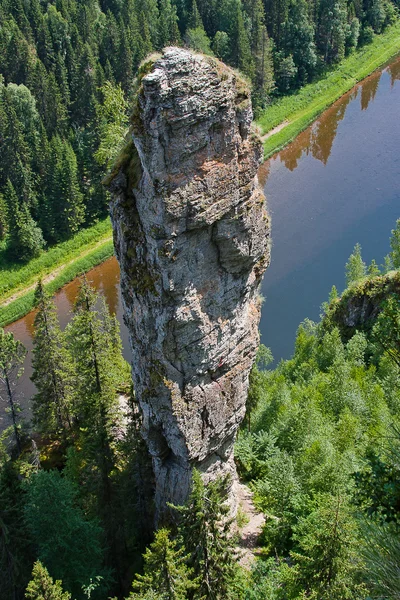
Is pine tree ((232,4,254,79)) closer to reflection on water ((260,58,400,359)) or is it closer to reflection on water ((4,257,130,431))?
reflection on water ((260,58,400,359))

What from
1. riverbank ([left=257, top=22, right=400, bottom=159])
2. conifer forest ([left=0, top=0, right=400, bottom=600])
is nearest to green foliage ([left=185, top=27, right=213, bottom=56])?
riverbank ([left=257, top=22, right=400, bottom=159])

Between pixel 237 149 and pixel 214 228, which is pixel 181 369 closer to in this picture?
pixel 214 228

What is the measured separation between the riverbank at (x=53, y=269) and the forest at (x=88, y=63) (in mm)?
1405

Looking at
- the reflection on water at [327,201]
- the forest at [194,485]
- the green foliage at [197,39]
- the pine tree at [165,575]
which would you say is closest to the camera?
the pine tree at [165,575]

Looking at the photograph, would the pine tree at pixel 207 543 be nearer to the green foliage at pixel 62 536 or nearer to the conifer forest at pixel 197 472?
the conifer forest at pixel 197 472

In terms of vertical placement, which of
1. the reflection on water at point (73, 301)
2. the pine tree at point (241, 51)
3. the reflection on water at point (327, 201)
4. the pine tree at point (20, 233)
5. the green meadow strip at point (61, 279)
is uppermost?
the pine tree at point (241, 51)

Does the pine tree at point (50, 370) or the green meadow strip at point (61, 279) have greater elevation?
the pine tree at point (50, 370)

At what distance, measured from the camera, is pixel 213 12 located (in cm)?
9012

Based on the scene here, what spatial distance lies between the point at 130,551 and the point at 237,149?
1816cm

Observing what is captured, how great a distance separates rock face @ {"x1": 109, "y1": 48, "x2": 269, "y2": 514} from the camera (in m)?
15.2

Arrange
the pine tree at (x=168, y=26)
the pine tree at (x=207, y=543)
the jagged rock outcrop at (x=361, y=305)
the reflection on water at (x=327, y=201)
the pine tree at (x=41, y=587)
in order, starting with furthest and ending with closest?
the pine tree at (x=168, y=26), the reflection on water at (x=327, y=201), the jagged rock outcrop at (x=361, y=305), the pine tree at (x=207, y=543), the pine tree at (x=41, y=587)

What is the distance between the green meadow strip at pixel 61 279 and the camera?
5112 cm

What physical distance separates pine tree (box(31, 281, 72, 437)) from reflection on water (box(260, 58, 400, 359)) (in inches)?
680

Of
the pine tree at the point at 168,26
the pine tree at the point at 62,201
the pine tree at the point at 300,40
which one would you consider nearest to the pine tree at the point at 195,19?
the pine tree at the point at 168,26
